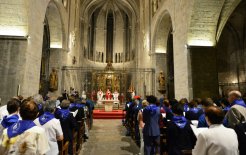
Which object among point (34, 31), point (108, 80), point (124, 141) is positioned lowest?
point (124, 141)

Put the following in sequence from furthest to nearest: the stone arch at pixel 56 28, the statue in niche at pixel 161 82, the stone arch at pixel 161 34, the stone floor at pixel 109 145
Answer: the stone arch at pixel 161 34, the statue in niche at pixel 161 82, the stone arch at pixel 56 28, the stone floor at pixel 109 145

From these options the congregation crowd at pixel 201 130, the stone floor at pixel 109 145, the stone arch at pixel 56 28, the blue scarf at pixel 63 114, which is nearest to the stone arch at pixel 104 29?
the stone arch at pixel 56 28

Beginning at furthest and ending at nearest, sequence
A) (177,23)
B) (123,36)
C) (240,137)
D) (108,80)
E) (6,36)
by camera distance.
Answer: (123,36) → (108,80) → (177,23) → (6,36) → (240,137)

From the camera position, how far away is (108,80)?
2267cm

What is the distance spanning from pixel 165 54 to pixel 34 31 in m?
10.1

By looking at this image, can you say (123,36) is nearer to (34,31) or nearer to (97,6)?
(97,6)

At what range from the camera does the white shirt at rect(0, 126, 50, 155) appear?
Answer: 5.66ft

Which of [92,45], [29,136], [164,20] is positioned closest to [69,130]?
[29,136]

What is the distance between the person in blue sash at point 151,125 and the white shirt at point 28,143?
249 centimetres

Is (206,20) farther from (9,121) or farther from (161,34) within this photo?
(9,121)

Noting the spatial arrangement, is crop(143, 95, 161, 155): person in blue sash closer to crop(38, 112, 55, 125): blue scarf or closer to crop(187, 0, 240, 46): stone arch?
crop(38, 112, 55, 125): blue scarf

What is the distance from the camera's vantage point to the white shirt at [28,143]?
1.73 meters

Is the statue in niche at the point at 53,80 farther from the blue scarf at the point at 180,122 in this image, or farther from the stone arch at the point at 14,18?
the blue scarf at the point at 180,122

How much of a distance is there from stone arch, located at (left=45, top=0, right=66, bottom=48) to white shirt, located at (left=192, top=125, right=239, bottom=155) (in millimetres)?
13210
